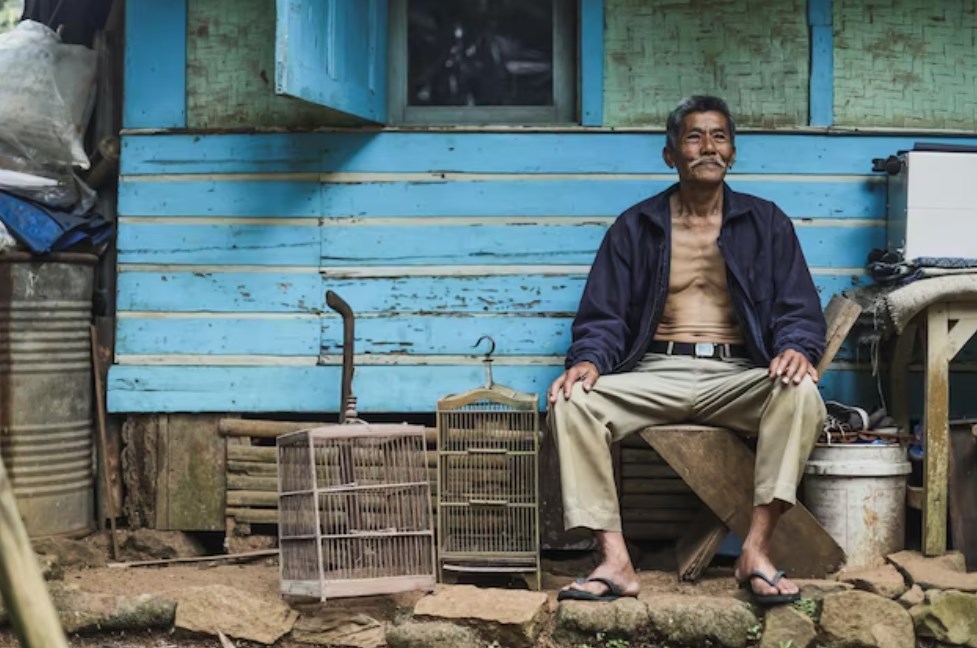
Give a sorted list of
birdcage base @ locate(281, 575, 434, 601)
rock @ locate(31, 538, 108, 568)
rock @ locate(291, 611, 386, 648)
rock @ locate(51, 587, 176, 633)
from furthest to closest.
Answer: rock @ locate(31, 538, 108, 568) → rock @ locate(51, 587, 176, 633) → rock @ locate(291, 611, 386, 648) → birdcage base @ locate(281, 575, 434, 601)

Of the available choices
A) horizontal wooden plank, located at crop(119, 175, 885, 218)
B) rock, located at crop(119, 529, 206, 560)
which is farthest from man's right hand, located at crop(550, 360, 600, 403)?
rock, located at crop(119, 529, 206, 560)

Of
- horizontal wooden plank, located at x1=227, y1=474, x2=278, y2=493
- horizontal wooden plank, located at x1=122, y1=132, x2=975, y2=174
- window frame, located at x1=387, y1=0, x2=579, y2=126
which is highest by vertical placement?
window frame, located at x1=387, y1=0, x2=579, y2=126

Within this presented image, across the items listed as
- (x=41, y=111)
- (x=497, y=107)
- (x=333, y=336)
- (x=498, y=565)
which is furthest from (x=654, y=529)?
(x=41, y=111)

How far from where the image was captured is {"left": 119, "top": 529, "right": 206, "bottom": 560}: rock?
19.4ft

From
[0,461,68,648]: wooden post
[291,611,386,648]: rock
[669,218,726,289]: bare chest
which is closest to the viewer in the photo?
[0,461,68,648]: wooden post

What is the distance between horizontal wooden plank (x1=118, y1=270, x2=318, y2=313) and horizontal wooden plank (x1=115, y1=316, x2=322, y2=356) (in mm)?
55

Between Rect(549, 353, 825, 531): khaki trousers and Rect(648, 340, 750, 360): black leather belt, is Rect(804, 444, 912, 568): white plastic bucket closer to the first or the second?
Rect(549, 353, 825, 531): khaki trousers

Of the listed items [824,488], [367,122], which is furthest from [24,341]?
[824,488]

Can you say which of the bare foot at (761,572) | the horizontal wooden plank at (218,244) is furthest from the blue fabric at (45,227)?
the bare foot at (761,572)

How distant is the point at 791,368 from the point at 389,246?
202 centimetres

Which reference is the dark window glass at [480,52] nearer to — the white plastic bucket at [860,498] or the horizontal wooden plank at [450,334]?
the horizontal wooden plank at [450,334]

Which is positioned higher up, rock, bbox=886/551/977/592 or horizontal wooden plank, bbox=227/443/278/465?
horizontal wooden plank, bbox=227/443/278/465

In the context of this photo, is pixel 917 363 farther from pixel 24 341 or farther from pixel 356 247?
pixel 24 341

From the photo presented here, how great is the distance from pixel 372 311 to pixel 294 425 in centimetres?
64
